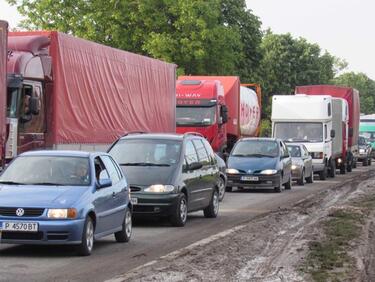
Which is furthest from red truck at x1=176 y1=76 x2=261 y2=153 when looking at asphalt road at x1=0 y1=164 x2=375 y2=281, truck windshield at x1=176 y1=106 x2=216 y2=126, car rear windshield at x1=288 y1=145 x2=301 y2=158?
asphalt road at x1=0 y1=164 x2=375 y2=281

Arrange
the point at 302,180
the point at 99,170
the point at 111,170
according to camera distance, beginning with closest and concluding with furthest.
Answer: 1. the point at 99,170
2. the point at 111,170
3. the point at 302,180

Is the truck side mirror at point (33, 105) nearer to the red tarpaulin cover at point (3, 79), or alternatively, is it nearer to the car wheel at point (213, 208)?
the red tarpaulin cover at point (3, 79)

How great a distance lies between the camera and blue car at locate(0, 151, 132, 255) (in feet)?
36.9

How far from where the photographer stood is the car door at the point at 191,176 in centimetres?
1644

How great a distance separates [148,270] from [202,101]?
20.8 meters

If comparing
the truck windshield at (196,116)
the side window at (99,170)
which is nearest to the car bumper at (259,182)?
the truck windshield at (196,116)

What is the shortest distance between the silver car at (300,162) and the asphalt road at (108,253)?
12.7 m

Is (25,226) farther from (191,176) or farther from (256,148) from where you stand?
(256,148)

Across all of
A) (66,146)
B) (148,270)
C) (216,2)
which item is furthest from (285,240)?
(216,2)

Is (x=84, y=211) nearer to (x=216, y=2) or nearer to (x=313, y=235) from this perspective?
(x=313, y=235)

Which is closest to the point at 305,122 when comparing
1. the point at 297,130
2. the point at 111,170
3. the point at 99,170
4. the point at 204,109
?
the point at 297,130

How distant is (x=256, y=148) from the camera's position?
2811cm

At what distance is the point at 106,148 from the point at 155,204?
546 cm

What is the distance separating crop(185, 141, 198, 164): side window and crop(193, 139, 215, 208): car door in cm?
21
